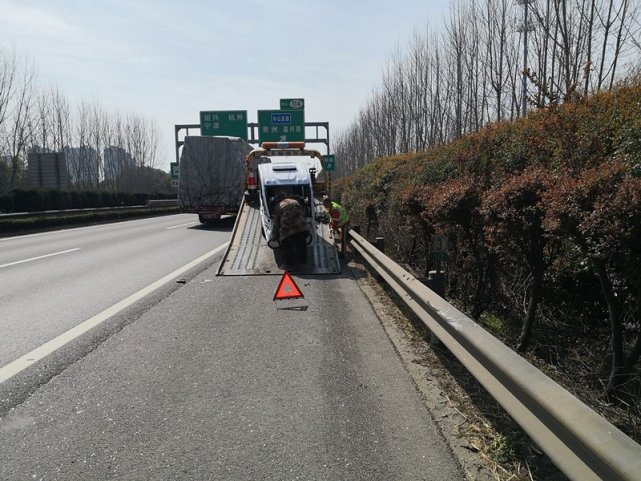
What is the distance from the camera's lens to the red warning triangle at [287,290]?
770cm

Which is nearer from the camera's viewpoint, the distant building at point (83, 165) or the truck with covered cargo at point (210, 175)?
the truck with covered cargo at point (210, 175)

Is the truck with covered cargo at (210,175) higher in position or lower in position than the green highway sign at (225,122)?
lower

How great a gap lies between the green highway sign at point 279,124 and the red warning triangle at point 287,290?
2406cm

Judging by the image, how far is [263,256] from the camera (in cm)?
1114

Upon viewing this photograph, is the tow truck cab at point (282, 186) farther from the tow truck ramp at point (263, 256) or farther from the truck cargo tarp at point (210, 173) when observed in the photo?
the truck cargo tarp at point (210, 173)

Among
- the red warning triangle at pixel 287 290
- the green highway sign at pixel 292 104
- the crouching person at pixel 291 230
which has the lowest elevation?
the red warning triangle at pixel 287 290

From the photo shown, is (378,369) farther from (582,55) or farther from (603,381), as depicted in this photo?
(582,55)

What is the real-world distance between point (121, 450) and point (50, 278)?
7.51 meters

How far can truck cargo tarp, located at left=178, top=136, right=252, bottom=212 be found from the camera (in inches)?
882

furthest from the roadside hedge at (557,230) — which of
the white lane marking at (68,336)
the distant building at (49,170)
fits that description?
the distant building at (49,170)

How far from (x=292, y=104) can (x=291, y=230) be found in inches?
874

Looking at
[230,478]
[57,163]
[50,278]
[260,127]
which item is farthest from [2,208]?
[230,478]

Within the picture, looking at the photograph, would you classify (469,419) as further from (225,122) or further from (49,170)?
(49,170)

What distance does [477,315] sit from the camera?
6.20 metres
